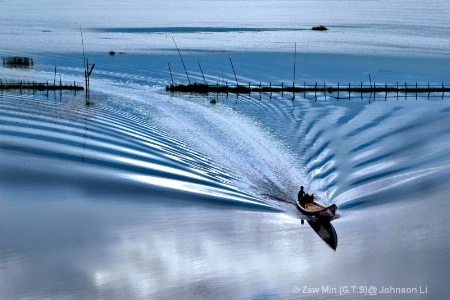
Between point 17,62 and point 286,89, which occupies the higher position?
point 286,89

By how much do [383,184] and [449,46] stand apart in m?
90.5

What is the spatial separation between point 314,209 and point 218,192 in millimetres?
6257

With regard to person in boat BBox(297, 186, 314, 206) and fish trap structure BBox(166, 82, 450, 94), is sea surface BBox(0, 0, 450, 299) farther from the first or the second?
fish trap structure BBox(166, 82, 450, 94)

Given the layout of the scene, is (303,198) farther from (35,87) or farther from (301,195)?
(35,87)

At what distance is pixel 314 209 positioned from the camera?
33.2 m

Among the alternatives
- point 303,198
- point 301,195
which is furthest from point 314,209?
point 301,195

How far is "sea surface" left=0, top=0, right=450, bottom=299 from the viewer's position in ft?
90.7

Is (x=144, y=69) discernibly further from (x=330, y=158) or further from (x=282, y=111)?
(x=330, y=158)

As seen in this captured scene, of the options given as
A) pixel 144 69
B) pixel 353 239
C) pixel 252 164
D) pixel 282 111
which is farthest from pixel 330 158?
pixel 144 69

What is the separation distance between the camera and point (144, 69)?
294ft

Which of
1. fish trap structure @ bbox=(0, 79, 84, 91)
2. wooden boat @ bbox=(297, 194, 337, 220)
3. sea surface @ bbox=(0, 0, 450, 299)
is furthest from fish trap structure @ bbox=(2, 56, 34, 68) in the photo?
wooden boat @ bbox=(297, 194, 337, 220)

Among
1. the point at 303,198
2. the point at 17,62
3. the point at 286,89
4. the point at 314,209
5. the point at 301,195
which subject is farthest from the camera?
the point at 17,62

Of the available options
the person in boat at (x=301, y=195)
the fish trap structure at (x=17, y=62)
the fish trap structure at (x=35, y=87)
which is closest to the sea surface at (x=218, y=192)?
the person in boat at (x=301, y=195)

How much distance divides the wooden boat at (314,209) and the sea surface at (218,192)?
47 centimetres
